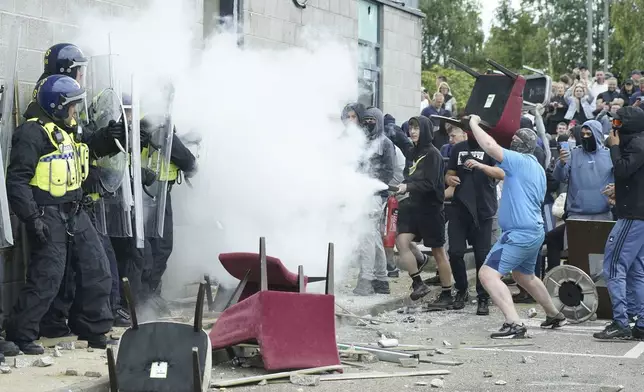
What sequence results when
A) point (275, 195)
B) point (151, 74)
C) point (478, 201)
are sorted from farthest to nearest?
point (478, 201)
point (275, 195)
point (151, 74)

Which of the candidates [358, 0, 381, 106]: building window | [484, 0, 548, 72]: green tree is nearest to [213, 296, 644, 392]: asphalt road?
[358, 0, 381, 106]: building window

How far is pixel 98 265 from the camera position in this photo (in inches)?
329

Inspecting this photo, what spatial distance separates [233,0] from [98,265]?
4.90 m

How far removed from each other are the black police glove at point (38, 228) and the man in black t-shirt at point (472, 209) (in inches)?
191

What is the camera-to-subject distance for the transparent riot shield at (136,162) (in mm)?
8578

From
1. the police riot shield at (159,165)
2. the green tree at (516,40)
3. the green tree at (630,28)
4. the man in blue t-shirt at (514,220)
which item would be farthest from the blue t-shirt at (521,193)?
the green tree at (516,40)

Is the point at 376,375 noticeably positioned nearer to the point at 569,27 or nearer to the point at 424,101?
the point at 424,101

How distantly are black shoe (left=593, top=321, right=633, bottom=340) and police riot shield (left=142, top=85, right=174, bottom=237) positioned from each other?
4.00 metres

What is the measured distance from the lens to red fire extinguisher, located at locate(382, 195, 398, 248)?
12.0 m

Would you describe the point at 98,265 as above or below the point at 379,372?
above

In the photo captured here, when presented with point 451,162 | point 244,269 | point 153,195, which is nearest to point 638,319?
point 451,162

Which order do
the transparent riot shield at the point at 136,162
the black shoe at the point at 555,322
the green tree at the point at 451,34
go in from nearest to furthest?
the transparent riot shield at the point at 136,162 < the black shoe at the point at 555,322 < the green tree at the point at 451,34

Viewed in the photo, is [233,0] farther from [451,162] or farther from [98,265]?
[98,265]

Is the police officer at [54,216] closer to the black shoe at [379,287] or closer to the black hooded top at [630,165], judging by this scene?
the black shoe at [379,287]
